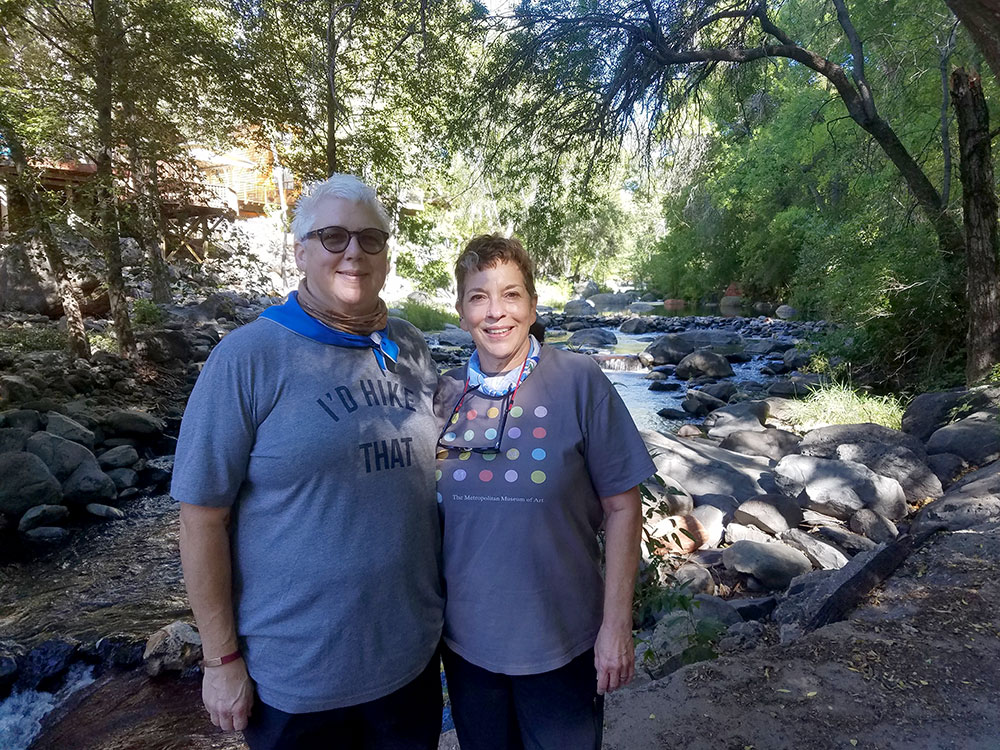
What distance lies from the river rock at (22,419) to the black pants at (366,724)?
7.54 m

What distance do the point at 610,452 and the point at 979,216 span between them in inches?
322

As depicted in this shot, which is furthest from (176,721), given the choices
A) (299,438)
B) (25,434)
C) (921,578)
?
(25,434)

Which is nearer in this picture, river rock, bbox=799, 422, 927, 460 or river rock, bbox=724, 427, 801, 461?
river rock, bbox=799, 422, 927, 460

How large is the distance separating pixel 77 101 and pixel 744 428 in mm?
10483

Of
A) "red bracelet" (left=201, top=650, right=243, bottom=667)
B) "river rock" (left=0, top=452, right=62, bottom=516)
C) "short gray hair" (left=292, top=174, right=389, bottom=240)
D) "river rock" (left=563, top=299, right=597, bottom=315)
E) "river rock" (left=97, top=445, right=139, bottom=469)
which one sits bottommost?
"river rock" (left=97, top=445, right=139, bottom=469)

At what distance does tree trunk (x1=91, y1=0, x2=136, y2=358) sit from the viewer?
26.8 feet

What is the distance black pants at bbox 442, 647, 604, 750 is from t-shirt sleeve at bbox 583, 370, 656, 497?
45 cm

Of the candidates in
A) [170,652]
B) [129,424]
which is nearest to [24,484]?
[129,424]

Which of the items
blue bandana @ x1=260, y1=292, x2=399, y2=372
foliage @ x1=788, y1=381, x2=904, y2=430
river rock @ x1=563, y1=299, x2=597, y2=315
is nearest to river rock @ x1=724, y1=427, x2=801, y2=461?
foliage @ x1=788, y1=381, x2=904, y2=430

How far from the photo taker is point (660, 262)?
120 feet

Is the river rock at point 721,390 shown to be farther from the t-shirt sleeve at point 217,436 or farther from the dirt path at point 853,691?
the t-shirt sleeve at point 217,436

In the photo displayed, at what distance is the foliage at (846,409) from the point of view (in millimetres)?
8422

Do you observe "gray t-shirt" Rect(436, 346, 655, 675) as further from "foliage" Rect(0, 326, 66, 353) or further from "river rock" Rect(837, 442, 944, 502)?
"foliage" Rect(0, 326, 66, 353)

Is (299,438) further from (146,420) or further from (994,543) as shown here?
(146,420)
